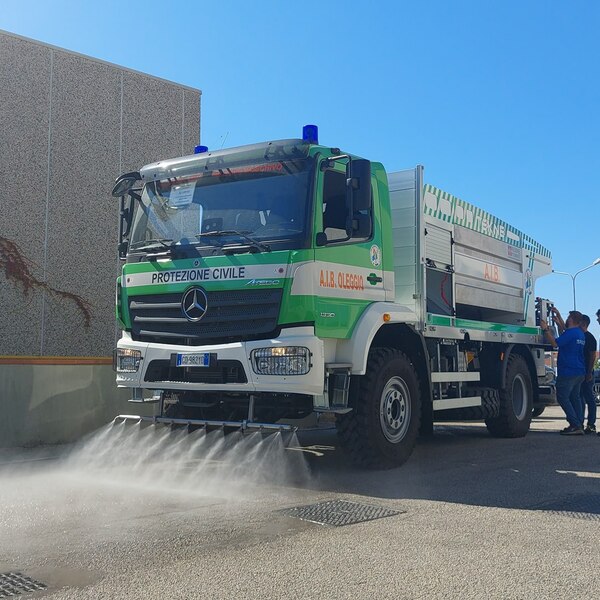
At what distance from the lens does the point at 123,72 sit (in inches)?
549

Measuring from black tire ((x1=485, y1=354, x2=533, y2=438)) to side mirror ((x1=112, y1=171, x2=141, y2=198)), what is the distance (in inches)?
220

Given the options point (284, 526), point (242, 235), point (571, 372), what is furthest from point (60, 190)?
point (284, 526)

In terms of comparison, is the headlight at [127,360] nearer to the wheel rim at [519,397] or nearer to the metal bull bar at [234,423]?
the metal bull bar at [234,423]

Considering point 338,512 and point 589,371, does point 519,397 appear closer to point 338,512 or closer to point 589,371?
point 589,371

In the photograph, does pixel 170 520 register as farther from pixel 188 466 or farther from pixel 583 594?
pixel 583 594

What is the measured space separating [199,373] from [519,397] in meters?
5.80

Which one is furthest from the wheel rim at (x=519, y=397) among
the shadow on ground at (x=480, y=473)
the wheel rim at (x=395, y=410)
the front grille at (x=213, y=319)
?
the front grille at (x=213, y=319)

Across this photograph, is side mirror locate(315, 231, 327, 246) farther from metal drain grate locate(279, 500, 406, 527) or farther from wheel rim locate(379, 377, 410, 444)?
metal drain grate locate(279, 500, 406, 527)

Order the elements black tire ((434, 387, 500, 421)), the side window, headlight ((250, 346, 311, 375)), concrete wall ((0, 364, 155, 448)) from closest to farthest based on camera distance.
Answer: headlight ((250, 346, 311, 375)) < the side window < concrete wall ((0, 364, 155, 448)) < black tire ((434, 387, 500, 421))

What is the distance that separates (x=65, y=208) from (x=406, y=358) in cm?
763

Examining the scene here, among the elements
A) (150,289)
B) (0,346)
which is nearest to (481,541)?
(150,289)

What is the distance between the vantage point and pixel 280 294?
6.31m

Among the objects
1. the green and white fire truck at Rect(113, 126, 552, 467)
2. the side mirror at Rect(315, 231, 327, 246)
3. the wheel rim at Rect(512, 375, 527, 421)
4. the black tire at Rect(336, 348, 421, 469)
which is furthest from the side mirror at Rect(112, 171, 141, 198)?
the wheel rim at Rect(512, 375, 527, 421)

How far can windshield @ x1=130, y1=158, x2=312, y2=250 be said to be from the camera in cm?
652
